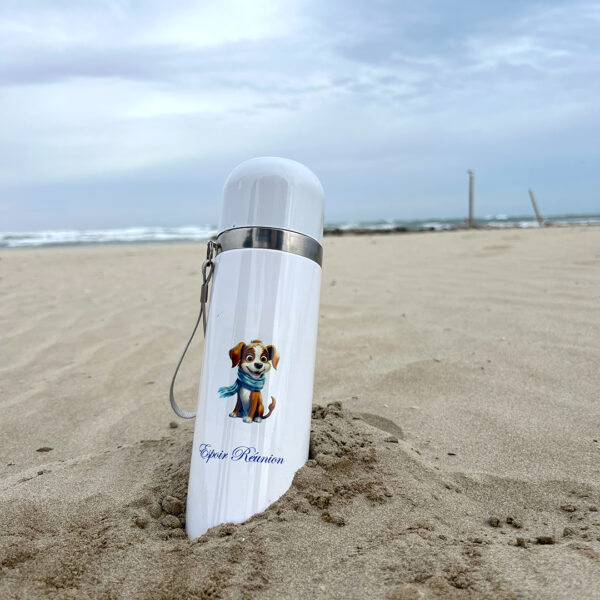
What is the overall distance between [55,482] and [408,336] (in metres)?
2.36

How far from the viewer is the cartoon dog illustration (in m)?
1.67

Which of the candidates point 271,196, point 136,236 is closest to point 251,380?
point 271,196

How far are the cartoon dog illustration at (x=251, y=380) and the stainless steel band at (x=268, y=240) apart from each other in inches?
11.4

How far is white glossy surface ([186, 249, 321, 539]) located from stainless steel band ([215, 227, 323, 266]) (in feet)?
0.07

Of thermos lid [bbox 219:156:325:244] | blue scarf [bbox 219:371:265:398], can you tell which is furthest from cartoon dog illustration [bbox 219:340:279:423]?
thermos lid [bbox 219:156:325:244]

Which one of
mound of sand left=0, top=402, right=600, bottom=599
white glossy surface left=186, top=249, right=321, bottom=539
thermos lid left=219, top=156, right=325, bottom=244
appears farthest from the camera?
thermos lid left=219, top=156, right=325, bottom=244

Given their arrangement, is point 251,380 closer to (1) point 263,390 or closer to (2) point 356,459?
(1) point 263,390

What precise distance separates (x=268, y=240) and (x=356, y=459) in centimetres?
77

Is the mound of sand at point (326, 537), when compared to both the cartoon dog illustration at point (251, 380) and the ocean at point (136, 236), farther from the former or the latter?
the ocean at point (136, 236)

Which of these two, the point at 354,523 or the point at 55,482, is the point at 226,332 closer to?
the point at 354,523

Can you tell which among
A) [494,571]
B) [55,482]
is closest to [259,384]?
[494,571]

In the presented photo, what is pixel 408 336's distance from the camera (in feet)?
12.4

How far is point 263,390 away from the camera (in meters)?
1.68

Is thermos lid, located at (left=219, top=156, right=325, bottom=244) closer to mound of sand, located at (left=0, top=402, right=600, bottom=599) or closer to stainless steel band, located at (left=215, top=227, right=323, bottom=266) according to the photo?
stainless steel band, located at (left=215, top=227, right=323, bottom=266)
